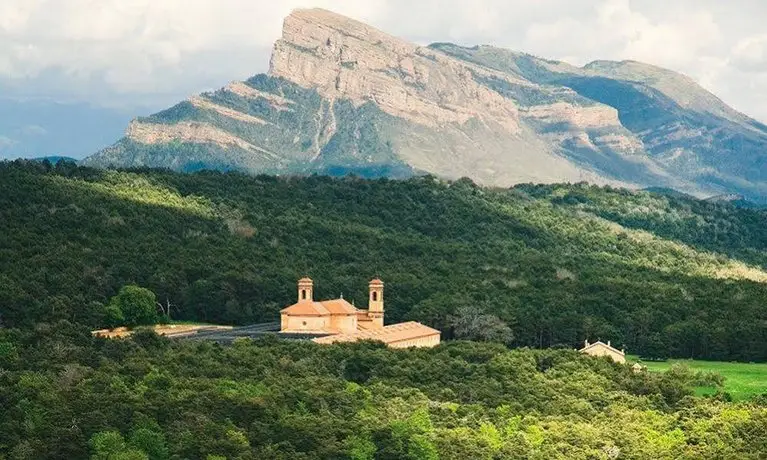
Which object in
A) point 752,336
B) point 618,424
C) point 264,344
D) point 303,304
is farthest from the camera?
point 752,336

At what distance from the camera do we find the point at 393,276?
132125mm

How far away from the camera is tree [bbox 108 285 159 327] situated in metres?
107

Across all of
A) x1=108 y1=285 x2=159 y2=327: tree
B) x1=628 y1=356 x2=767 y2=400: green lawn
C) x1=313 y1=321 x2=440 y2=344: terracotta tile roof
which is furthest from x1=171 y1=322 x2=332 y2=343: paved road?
x1=628 y1=356 x2=767 y2=400: green lawn

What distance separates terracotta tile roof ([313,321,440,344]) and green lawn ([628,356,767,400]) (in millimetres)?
13110

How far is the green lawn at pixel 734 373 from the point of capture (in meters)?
94.4

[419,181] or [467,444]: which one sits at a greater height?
[419,181]

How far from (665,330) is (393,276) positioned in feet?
78.4

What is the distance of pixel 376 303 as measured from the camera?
360 feet

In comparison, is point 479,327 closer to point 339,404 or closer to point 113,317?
point 113,317

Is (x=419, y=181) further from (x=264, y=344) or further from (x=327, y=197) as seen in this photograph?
(x=264, y=344)

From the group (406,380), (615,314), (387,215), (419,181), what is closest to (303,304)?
(406,380)

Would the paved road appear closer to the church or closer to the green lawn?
the church

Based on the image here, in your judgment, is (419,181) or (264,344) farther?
(419,181)

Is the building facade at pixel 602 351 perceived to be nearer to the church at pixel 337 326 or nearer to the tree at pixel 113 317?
the church at pixel 337 326
